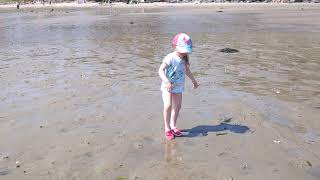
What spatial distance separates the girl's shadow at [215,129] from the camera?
7.90m

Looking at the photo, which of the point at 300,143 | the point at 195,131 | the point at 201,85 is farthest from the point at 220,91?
the point at 300,143

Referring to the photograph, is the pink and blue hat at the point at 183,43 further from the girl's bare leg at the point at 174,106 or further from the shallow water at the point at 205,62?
the shallow water at the point at 205,62

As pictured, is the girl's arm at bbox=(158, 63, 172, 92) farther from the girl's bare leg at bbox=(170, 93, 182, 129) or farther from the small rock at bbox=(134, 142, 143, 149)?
the small rock at bbox=(134, 142, 143, 149)

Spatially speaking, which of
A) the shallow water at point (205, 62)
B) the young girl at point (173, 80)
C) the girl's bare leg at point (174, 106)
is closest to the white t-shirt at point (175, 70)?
the young girl at point (173, 80)

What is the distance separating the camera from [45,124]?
338 inches

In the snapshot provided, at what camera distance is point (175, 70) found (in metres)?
7.75

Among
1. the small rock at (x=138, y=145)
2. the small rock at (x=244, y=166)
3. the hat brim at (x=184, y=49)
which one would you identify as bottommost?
the small rock at (x=138, y=145)

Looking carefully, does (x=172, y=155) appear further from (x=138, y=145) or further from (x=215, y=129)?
(x=215, y=129)

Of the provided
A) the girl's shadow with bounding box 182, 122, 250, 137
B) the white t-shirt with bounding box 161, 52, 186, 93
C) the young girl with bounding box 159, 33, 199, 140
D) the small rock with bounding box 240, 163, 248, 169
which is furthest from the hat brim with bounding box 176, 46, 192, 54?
the small rock with bounding box 240, 163, 248, 169

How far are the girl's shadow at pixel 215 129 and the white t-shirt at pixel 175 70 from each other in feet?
2.59

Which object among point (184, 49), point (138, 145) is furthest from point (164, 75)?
point (138, 145)

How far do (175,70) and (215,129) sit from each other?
4.41 feet

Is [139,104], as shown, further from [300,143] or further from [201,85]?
[300,143]

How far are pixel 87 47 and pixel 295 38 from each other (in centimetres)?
1063
